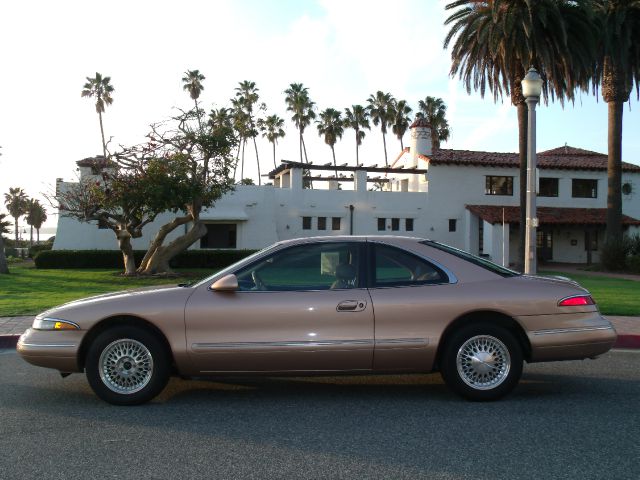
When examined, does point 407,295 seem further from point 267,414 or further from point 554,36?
point 554,36

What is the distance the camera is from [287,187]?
3500cm

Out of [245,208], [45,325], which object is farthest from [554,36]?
[45,325]

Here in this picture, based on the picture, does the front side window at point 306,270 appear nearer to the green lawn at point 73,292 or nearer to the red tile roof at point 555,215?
the green lawn at point 73,292

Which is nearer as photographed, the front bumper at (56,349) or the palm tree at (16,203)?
the front bumper at (56,349)

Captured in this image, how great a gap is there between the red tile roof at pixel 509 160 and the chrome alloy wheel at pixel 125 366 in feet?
102

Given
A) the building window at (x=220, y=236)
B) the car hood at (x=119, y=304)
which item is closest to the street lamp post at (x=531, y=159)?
the car hood at (x=119, y=304)

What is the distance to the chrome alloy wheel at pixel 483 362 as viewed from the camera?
5.23m

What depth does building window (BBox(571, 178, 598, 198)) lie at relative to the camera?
118 feet

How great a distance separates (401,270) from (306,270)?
3.00 ft

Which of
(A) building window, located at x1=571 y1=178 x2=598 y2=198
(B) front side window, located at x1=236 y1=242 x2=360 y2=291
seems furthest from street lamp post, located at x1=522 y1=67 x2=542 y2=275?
(A) building window, located at x1=571 y1=178 x2=598 y2=198

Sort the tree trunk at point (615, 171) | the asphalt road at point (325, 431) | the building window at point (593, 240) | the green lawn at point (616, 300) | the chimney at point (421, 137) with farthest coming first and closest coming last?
the chimney at point (421, 137)
the building window at point (593, 240)
the tree trunk at point (615, 171)
the green lawn at point (616, 300)
the asphalt road at point (325, 431)

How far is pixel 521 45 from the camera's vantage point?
2388 cm

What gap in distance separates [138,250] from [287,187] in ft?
32.2

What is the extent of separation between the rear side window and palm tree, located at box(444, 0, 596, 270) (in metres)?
20.6
